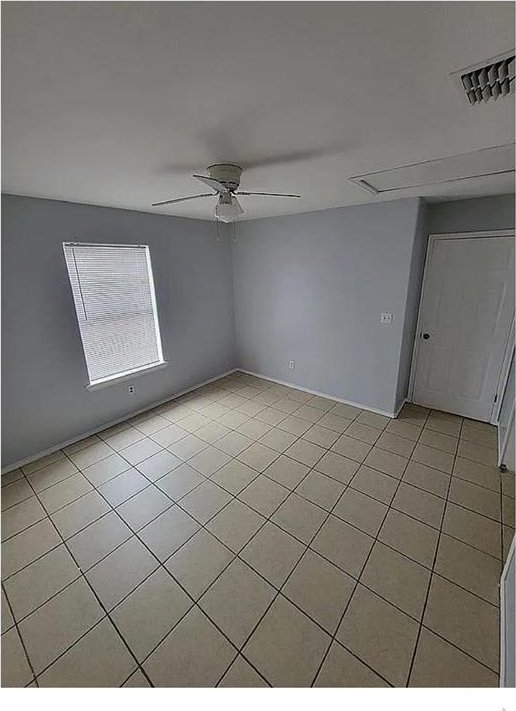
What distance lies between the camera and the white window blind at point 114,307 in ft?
9.54

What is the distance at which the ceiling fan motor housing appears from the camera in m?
1.79

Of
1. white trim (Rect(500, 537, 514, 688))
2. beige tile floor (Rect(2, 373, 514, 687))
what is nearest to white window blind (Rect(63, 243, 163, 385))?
beige tile floor (Rect(2, 373, 514, 687))

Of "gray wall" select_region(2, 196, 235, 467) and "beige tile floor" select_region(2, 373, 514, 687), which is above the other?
"gray wall" select_region(2, 196, 235, 467)

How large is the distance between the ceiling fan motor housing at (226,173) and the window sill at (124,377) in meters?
2.39

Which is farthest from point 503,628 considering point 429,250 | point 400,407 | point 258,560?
point 429,250

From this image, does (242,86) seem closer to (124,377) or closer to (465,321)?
(124,377)

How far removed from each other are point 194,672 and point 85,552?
1024mm

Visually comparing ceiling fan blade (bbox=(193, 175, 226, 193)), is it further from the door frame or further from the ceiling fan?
the door frame

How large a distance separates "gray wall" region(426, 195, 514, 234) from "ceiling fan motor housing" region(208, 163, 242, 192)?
2.37m

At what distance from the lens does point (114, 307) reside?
3.21 m

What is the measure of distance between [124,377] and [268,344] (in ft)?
6.61

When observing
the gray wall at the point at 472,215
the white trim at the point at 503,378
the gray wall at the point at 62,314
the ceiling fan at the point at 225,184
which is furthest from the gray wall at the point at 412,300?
the gray wall at the point at 62,314
